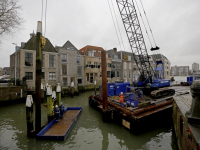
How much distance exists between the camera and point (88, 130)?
371 inches

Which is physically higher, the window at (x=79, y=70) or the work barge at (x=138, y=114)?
the window at (x=79, y=70)

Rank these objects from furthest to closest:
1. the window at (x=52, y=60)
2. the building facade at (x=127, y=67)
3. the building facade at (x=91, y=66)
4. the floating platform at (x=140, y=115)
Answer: the building facade at (x=127, y=67) < the building facade at (x=91, y=66) < the window at (x=52, y=60) < the floating platform at (x=140, y=115)

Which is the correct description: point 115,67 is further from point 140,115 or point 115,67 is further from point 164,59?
point 140,115

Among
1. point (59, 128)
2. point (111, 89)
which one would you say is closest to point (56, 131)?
point (59, 128)

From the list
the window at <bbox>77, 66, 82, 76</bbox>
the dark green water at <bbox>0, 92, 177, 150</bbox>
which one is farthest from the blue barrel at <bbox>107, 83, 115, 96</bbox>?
the window at <bbox>77, 66, 82, 76</bbox>

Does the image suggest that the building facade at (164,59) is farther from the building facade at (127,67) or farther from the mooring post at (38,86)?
the mooring post at (38,86)

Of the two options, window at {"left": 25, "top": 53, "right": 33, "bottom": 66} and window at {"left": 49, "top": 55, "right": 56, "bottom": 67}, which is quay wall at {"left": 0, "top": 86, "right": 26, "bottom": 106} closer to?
window at {"left": 25, "top": 53, "right": 33, "bottom": 66}

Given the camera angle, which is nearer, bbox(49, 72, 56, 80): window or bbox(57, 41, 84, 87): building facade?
bbox(49, 72, 56, 80): window

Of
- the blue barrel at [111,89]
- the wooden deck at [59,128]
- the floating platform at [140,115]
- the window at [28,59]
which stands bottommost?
the wooden deck at [59,128]

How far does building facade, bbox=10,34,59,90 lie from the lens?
22875 mm

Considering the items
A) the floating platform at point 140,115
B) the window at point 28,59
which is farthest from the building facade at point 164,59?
the window at point 28,59

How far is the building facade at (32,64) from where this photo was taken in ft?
75.0

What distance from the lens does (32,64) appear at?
2402 centimetres

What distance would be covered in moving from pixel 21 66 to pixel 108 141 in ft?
77.4
